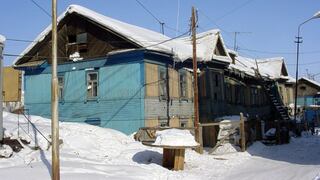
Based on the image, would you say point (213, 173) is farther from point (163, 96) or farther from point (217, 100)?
point (217, 100)

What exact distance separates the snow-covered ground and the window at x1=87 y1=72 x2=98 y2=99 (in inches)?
126

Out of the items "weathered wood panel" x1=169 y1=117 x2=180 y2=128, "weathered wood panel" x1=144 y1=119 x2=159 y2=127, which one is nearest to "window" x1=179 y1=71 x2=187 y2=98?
"weathered wood panel" x1=169 y1=117 x2=180 y2=128

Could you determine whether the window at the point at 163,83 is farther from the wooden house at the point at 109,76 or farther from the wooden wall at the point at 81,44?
the wooden wall at the point at 81,44

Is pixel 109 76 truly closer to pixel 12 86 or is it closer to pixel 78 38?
pixel 78 38

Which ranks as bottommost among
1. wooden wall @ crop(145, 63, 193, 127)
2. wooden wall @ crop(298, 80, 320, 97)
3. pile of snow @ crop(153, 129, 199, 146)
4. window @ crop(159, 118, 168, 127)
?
pile of snow @ crop(153, 129, 199, 146)

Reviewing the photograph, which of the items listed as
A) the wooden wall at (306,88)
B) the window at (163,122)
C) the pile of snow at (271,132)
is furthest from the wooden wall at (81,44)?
the wooden wall at (306,88)

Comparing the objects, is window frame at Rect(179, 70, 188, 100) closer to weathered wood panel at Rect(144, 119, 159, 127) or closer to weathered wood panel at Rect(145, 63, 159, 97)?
weathered wood panel at Rect(145, 63, 159, 97)

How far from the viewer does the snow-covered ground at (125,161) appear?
13164 mm

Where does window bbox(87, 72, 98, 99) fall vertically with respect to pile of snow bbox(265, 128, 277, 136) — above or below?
above

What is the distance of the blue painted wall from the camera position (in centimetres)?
2244

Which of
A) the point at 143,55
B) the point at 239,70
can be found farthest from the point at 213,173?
the point at 239,70

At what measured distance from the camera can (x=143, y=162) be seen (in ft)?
55.4

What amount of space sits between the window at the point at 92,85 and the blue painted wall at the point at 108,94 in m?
0.24

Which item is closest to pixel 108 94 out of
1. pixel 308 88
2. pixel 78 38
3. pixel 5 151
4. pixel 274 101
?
pixel 78 38
